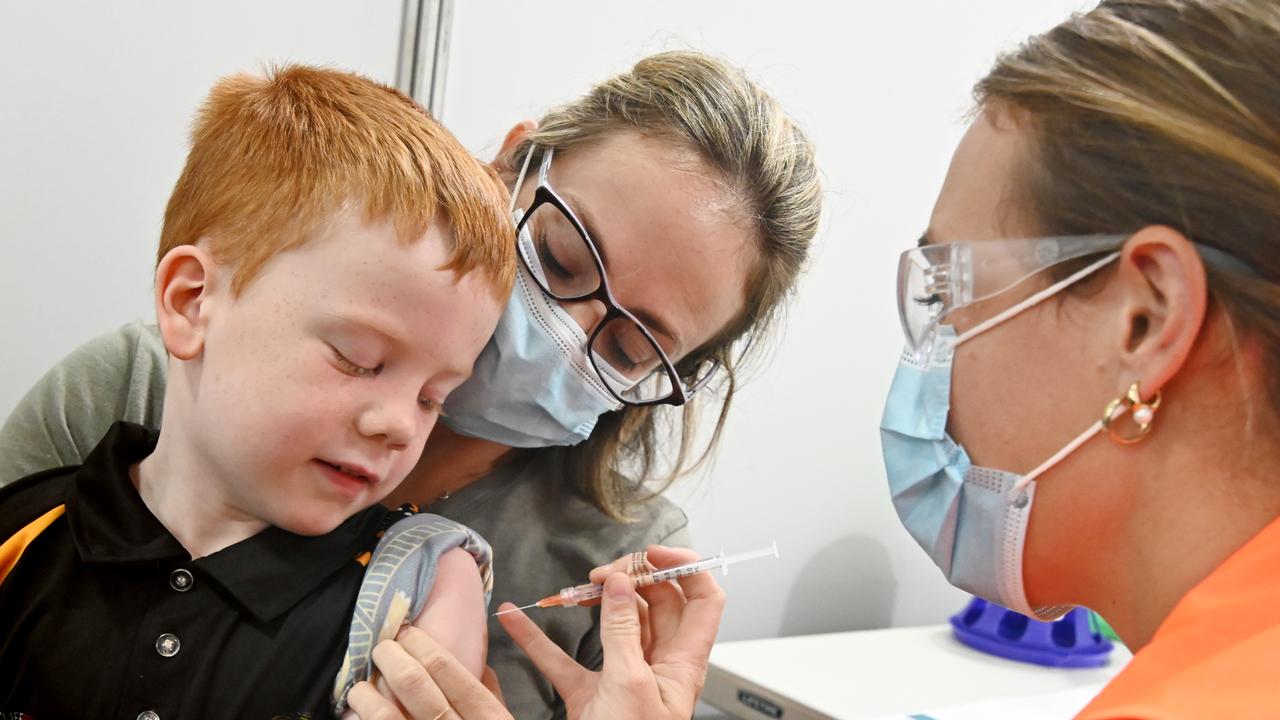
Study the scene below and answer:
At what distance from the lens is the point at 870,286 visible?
2.89 meters

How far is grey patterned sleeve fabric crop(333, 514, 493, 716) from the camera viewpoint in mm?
1118

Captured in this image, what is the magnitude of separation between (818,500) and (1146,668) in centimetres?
202

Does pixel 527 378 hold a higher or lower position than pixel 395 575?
higher

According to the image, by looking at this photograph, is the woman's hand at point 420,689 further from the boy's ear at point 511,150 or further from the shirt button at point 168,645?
the boy's ear at point 511,150

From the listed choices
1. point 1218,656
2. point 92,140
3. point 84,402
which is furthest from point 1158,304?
point 92,140

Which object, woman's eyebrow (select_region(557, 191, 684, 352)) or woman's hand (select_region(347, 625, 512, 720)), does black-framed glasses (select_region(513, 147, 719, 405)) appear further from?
woman's hand (select_region(347, 625, 512, 720))

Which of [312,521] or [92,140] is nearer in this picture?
[312,521]

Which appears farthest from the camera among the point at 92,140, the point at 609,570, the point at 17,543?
the point at 92,140

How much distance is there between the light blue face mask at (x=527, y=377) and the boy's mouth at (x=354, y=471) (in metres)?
0.25

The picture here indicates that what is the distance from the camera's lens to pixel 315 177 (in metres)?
1.15

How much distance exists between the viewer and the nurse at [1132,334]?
88 cm

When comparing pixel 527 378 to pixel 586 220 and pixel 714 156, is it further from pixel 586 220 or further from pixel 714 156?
pixel 714 156

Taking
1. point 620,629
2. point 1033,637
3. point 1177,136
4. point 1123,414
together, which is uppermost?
point 1177,136

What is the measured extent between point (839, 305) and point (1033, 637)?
0.92 meters
